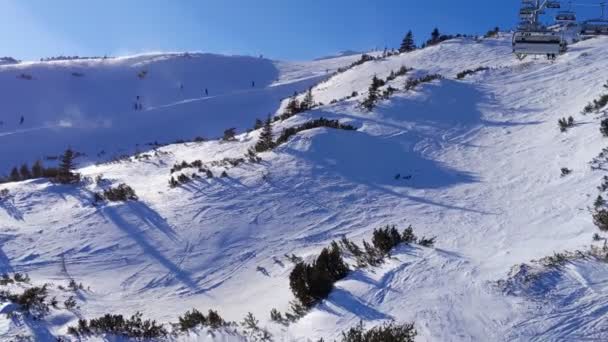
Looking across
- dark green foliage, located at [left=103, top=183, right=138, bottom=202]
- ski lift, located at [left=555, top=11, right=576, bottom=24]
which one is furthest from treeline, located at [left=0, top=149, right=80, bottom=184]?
ski lift, located at [left=555, top=11, right=576, bottom=24]

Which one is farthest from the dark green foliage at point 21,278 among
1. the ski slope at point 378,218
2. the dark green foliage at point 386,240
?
the dark green foliage at point 386,240

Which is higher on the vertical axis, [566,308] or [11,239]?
[566,308]

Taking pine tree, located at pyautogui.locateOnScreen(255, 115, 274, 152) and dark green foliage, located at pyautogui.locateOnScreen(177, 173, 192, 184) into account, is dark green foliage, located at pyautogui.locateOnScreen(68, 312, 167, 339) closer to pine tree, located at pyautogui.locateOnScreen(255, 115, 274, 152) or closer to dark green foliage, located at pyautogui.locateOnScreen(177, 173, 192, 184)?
dark green foliage, located at pyautogui.locateOnScreen(177, 173, 192, 184)

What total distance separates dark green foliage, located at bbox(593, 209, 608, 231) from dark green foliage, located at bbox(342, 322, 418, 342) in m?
3.25

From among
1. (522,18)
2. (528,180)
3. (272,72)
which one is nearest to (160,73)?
(272,72)

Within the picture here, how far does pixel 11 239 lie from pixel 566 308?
9733 mm

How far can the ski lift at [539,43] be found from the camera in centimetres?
1912

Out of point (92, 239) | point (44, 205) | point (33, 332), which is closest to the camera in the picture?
point (33, 332)

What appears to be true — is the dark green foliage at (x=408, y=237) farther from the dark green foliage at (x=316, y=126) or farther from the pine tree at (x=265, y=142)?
the dark green foliage at (x=316, y=126)

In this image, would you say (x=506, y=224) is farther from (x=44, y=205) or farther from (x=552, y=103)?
(x=44, y=205)

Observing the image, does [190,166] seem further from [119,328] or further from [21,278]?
[119,328]

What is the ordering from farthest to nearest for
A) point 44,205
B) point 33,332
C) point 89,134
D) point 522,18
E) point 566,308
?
point 89,134
point 522,18
point 44,205
point 33,332
point 566,308

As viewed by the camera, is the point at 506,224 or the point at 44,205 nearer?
the point at 506,224

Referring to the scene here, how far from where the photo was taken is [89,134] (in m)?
28.9
